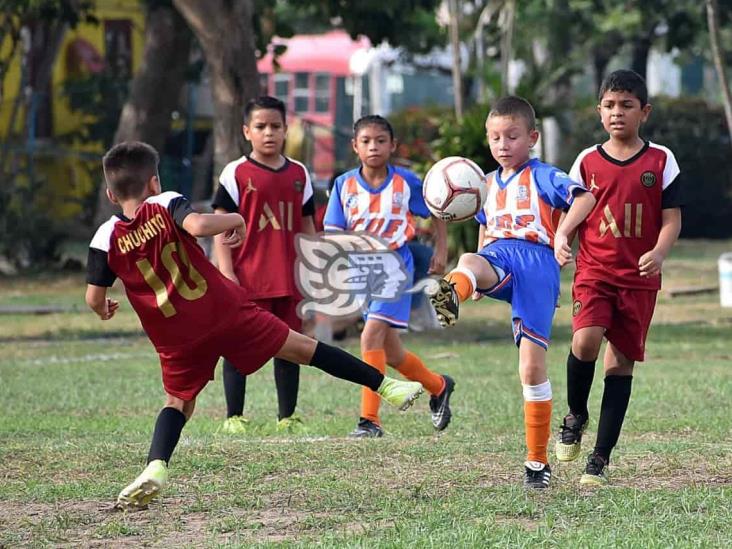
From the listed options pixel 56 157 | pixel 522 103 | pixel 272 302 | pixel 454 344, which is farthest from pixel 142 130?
pixel 522 103

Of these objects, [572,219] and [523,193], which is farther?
[523,193]

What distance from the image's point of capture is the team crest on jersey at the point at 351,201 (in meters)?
8.82

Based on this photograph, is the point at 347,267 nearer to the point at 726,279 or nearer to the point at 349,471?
the point at 349,471

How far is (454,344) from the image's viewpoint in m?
15.0

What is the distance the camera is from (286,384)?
876 cm

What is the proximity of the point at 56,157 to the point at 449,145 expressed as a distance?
13343mm

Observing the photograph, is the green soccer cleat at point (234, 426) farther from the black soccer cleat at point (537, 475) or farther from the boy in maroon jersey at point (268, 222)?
the black soccer cleat at point (537, 475)

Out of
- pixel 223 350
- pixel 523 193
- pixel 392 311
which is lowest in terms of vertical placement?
pixel 392 311

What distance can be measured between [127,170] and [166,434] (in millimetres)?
1084

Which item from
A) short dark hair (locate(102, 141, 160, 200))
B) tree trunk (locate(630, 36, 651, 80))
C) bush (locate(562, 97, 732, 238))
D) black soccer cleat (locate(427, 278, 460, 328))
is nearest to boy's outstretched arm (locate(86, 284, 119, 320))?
short dark hair (locate(102, 141, 160, 200))

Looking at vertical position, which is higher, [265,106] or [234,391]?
[265,106]

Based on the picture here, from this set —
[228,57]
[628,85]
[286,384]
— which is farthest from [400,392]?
[228,57]

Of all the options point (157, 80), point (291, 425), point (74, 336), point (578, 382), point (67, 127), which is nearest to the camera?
point (578, 382)

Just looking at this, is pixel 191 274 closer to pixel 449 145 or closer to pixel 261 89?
pixel 261 89
